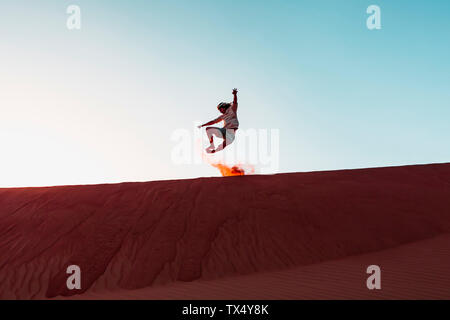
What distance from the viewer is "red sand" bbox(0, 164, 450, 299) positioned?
643 centimetres

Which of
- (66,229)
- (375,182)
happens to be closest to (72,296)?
(66,229)

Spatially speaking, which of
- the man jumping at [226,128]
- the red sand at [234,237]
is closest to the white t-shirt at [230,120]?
the man jumping at [226,128]

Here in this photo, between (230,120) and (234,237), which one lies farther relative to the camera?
(230,120)

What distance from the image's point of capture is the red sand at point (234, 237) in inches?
253

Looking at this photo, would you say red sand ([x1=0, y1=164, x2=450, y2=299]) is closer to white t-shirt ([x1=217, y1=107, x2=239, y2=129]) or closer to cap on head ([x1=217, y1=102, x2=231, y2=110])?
white t-shirt ([x1=217, y1=107, x2=239, y2=129])

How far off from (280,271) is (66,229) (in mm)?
5547

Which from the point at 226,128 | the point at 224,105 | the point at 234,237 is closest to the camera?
the point at 234,237

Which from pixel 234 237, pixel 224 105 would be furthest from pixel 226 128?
pixel 234 237

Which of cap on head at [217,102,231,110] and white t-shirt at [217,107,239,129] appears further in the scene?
cap on head at [217,102,231,110]

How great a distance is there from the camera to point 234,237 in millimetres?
8930

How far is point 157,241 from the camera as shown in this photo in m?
8.84

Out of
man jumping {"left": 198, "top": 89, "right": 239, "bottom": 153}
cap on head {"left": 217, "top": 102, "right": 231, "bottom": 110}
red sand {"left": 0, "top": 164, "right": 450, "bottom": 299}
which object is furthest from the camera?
cap on head {"left": 217, "top": 102, "right": 231, "bottom": 110}

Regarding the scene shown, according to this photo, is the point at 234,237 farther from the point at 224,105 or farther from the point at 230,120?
the point at 224,105

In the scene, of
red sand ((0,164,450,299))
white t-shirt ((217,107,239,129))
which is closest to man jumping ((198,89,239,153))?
white t-shirt ((217,107,239,129))
